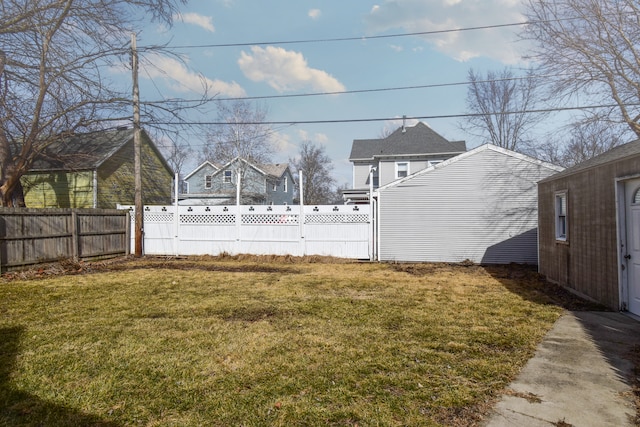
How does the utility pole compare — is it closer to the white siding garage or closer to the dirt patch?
the white siding garage

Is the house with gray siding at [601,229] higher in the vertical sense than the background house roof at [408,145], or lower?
lower

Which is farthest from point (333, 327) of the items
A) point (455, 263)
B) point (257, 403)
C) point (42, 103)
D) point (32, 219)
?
point (42, 103)

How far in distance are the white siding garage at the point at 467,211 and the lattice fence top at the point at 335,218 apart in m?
0.70

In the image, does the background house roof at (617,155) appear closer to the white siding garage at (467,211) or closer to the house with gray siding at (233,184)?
the white siding garage at (467,211)

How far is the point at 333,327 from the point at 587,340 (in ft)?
10.5

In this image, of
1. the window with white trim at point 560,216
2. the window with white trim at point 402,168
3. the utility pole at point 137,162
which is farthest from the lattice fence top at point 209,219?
the window with white trim at point 402,168

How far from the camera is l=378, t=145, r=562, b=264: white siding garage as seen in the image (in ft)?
39.5

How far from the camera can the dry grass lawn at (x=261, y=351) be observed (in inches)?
113

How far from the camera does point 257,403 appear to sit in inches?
116

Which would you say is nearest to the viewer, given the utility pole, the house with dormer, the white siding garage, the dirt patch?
the dirt patch

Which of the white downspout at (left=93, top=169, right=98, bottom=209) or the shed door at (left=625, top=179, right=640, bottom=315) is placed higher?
the white downspout at (left=93, top=169, right=98, bottom=209)

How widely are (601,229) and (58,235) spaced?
1329cm

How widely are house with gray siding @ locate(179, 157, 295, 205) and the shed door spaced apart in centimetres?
2176

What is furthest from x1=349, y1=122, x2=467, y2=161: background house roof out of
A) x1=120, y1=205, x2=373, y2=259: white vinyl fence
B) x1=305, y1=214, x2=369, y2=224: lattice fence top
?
x1=120, y1=205, x2=373, y2=259: white vinyl fence
